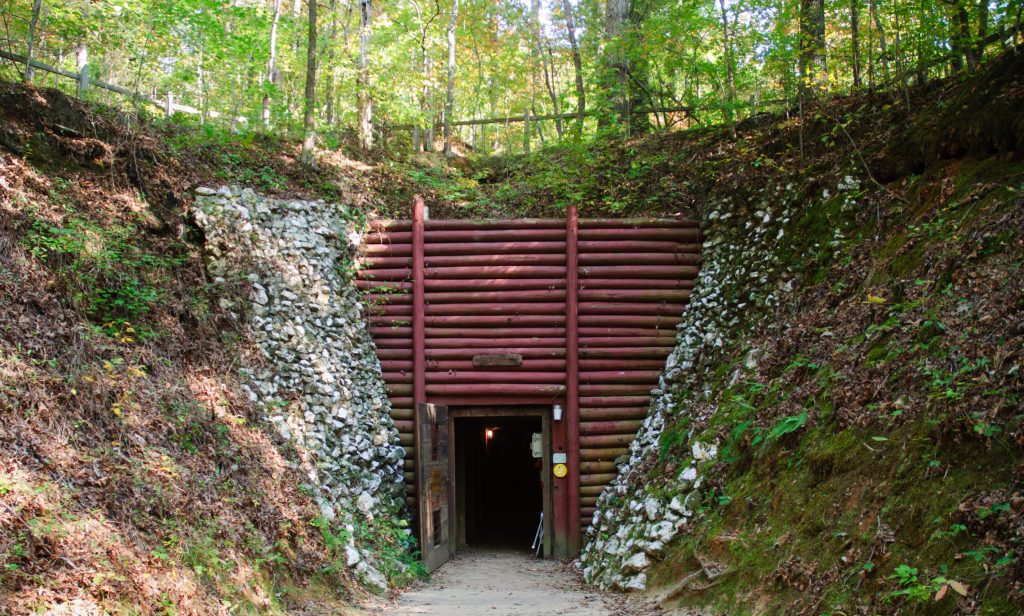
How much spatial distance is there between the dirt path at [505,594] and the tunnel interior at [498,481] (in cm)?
165

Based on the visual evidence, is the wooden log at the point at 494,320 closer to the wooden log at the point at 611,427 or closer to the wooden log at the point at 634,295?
the wooden log at the point at 634,295

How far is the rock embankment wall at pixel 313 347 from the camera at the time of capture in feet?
27.3

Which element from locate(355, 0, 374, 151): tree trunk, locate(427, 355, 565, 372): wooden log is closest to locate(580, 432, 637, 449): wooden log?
locate(427, 355, 565, 372): wooden log

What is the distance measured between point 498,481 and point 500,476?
9.9 inches

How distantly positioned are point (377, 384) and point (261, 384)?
215cm

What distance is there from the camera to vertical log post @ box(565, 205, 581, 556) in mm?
10078

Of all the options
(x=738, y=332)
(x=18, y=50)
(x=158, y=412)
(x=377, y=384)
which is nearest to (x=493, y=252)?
(x=377, y=384)

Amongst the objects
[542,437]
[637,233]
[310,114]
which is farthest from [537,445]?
[310,114]

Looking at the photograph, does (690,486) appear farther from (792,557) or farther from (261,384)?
(261,384)

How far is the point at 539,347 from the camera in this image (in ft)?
34.4

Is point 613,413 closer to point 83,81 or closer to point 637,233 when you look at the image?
point 637,233

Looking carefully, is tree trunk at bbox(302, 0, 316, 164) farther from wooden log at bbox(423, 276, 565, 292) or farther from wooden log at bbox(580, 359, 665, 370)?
wooden log at bbox(580, 359, 665, 370)

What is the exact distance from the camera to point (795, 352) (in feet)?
24.3

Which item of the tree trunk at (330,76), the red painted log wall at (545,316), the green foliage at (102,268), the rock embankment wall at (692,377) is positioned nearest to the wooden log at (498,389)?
the red painted log wall at (545,316)
